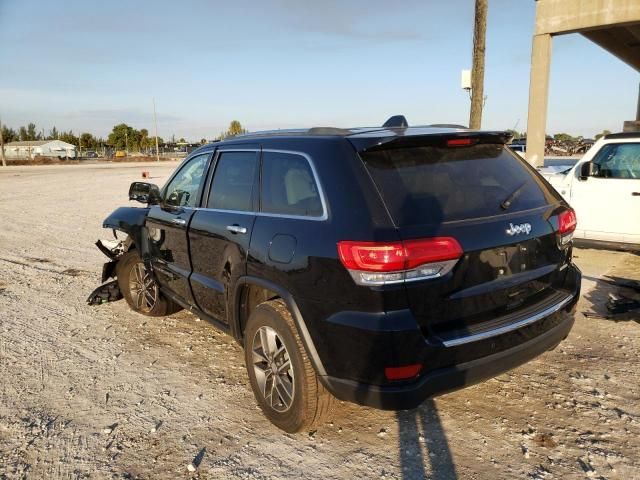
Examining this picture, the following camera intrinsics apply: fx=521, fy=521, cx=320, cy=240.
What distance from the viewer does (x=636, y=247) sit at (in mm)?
7113

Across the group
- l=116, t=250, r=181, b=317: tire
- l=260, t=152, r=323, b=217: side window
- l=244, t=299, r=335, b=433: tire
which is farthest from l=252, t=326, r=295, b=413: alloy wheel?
l=116, t=250, r=181, b=317: tire

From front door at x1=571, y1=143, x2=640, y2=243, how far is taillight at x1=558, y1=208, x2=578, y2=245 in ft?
14.6

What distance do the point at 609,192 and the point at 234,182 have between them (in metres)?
5.82

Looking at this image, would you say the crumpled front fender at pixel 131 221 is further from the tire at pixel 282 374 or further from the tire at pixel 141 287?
the tire at pixel 282 374

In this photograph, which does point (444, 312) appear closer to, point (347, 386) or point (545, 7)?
point (347, 386)

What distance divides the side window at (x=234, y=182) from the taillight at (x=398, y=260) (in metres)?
1.15

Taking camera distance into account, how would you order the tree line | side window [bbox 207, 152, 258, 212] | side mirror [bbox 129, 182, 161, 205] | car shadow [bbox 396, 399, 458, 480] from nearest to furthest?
1. car shadow [bbox 396, 399, 458, 480]
2. side window [bbox 207, 152, 258, 212]
3. side mirror [bbox 129, 182, 161, 205]
4. the tree line

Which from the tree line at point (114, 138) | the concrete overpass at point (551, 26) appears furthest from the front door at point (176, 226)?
the tree line at point (114, 138)

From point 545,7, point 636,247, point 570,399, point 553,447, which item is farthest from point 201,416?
point 545,7

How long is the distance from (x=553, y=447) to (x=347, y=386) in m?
1.30

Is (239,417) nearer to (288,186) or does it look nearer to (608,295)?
(288,186)

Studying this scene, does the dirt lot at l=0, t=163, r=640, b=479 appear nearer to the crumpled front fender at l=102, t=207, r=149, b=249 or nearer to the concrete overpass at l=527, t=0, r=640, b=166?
the crumpled front fender at l=102, t=207, r=149, b=249

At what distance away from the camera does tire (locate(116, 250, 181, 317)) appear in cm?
523

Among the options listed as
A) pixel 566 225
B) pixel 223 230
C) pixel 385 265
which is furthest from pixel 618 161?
pixel 385 265
